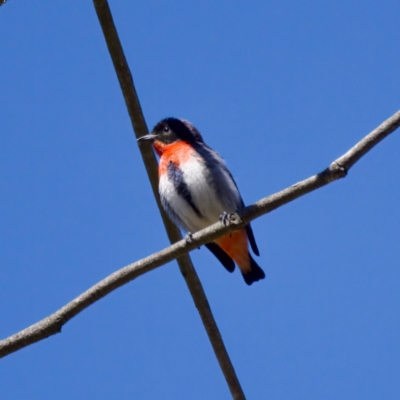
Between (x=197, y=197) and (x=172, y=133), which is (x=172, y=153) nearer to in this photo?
(x=172, y=133)

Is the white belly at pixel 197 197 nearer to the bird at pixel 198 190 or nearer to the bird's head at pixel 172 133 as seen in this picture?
the bird at pixel 198 190

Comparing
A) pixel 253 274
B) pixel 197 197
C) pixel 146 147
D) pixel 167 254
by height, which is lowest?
pixel 167 254

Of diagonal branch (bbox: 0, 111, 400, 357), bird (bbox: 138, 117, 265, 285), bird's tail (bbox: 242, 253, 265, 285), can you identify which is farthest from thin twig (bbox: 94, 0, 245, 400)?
bird's tail (bbox: 242, 253, 265, 285)

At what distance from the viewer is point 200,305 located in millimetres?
4676

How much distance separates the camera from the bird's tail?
6.12 metres

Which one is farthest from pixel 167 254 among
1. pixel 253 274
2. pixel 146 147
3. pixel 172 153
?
pixel 253 274

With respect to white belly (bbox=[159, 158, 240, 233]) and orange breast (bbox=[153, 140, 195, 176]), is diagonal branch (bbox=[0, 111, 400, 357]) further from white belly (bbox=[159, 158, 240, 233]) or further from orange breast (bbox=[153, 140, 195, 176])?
orange breast (bbox=[153, 140, 195, 176])

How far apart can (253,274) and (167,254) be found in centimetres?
270

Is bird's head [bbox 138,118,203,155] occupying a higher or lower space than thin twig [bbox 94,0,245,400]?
higher

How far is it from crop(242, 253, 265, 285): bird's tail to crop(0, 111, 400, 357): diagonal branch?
250cm

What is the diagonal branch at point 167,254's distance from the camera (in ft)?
10.7

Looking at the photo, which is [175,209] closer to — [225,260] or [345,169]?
[225,260]

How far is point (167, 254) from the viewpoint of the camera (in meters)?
3.57

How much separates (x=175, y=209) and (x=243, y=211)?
181 centimetres
